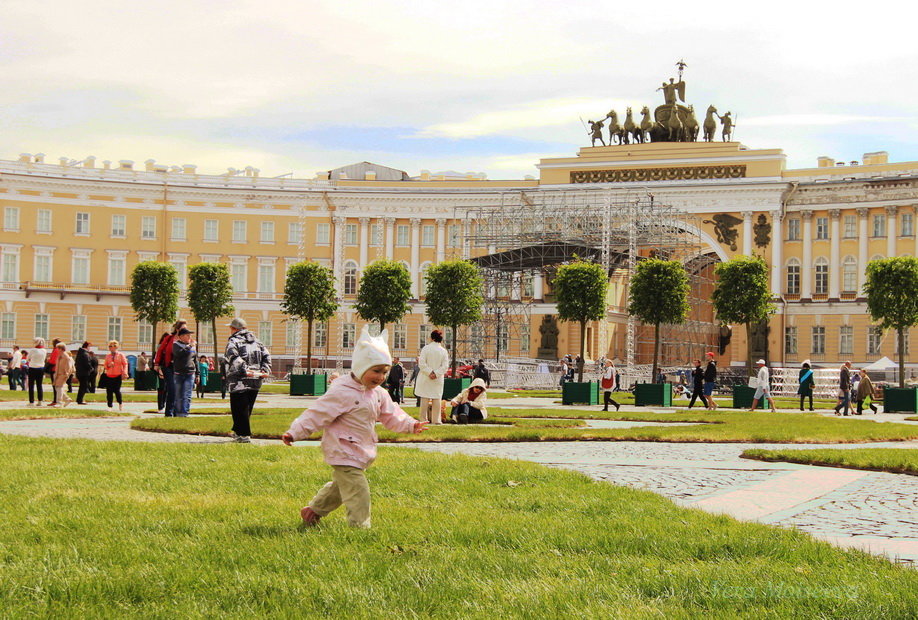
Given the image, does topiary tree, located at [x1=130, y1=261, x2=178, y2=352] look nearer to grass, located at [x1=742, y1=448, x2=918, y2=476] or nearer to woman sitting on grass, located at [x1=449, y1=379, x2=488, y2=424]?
woman sitting on grass, located at [x1=449, y1=379, x2=488, y2=424]

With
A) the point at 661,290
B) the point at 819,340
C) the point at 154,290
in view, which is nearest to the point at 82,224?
the point at 154,290

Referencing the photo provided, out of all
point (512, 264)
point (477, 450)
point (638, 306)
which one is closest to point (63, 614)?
point (477, 450)

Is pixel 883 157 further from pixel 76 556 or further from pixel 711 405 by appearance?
pixel 76 556

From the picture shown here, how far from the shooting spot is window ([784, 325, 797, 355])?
63.9 m

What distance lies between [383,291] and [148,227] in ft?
69.7

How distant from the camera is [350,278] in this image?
231ft

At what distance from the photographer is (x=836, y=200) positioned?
2488 inches

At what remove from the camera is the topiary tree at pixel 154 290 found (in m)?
57.1

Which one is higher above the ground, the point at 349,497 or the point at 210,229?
the point at 210,229

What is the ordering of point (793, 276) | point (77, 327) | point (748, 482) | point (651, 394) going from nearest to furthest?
point (748, 482) < point (651, 394) < point (793, 276) < point (77, 327)

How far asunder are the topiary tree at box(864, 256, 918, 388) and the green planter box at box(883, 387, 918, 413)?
47.0ft

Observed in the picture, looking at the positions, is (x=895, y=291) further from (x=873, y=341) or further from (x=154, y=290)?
(x=154, y=290)

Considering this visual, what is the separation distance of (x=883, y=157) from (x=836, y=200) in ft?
14.0

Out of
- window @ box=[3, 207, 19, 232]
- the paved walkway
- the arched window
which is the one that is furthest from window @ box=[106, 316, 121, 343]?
the paved walkway
